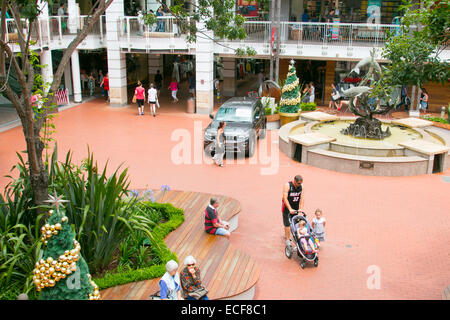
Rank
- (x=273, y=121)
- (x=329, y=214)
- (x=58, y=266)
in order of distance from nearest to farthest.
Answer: (x=58, y=266)
(x=329, y=214)
(x=273, y=121)

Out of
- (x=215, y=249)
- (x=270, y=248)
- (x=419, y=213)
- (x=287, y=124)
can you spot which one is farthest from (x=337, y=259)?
(x=287, y=124)

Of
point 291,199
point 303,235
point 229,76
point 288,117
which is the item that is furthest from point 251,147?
point 229,76

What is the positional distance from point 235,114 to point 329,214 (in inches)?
272

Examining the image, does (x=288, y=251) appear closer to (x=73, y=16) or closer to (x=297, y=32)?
(x=297, y=32)

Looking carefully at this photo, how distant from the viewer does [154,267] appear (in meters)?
7.47

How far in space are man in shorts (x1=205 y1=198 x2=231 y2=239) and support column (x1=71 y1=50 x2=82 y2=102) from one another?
1728cm

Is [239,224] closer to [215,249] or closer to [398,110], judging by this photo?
[215,249]

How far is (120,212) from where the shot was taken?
7828 mm

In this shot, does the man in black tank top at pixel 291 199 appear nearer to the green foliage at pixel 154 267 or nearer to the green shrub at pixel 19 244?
the green foliage at pixel 154 267

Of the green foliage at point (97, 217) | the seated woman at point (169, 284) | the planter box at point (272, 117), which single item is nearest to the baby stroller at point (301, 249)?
the green foliage at point (97, 217)

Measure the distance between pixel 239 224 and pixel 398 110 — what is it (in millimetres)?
16494

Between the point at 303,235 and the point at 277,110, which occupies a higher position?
the point at 277,110

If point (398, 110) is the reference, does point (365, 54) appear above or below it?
above

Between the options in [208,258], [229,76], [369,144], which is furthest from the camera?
[229,76]
